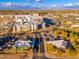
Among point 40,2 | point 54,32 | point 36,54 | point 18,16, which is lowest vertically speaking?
point 36,54

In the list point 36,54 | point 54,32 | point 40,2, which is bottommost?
point 36,54

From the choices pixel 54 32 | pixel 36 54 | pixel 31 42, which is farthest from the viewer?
pixel 54 32

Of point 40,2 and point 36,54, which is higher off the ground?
point 40,2

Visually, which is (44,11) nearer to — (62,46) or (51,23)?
(51,23)

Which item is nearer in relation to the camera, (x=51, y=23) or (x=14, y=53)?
(x=14, y=53)

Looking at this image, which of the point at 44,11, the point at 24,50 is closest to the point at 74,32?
the point at 44,11

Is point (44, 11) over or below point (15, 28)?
over

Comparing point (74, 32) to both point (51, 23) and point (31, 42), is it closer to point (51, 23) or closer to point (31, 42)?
point (51, 23)

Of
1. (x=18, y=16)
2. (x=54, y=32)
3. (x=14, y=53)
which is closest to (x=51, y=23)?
(x=54, y=32)

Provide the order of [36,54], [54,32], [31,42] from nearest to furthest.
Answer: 1. [36,54]
2. [31,42]
3. [54,32]
